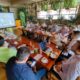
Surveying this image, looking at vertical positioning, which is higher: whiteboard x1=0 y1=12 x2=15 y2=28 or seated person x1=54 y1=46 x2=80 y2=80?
whiteboard x1=0 y1=12 x2=15 y2=28

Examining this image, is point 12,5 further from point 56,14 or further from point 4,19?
point 4,19

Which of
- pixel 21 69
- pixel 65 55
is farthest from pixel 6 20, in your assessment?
pixel 21 69

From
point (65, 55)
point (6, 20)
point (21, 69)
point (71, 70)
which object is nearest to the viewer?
point (21, 69)

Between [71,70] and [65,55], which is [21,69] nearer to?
[71,70]

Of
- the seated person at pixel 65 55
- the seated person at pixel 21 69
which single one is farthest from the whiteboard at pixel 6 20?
the seated person at pixel 21 69

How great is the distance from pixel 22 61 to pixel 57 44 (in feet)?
5.73

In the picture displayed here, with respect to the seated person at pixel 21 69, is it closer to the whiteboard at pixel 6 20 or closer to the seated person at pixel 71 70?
the seated person at pixel 71 70

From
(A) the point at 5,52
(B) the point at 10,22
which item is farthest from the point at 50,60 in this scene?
(B) the point at 10,22

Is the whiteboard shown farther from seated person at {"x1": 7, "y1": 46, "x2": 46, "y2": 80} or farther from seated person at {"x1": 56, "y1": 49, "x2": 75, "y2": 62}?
seated person at {"x1": 7, "y1": 46, "x2": 46, "y2": 80}

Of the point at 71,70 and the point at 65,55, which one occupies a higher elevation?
the point at 71,70

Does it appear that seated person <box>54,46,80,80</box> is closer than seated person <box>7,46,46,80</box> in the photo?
No

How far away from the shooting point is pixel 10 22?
118 inches

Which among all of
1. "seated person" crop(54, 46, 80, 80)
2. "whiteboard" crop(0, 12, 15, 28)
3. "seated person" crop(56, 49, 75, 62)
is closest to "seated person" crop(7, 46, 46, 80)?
"seated person" crop(54, 46, 80, 80)

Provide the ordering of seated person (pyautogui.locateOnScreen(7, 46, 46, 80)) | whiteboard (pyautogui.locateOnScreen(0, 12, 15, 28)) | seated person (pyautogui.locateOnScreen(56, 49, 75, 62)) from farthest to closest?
whiteboard (pyautogui.locateOnScreen(0, 12, 15, 28)) → seated person (pyautogui.locateOnScreen(56, 49, 75, 62)) → seated person (pyautogui.locateOnScreen(7, 46, 46, 80))
